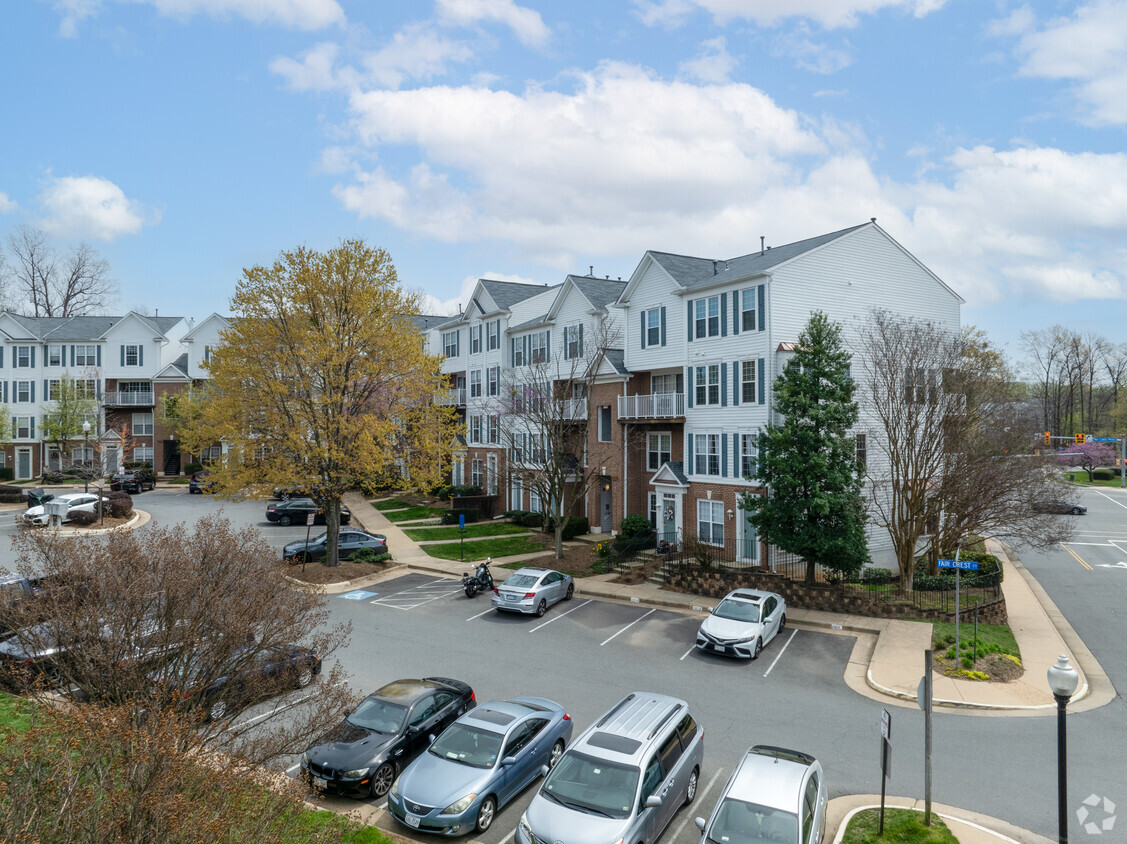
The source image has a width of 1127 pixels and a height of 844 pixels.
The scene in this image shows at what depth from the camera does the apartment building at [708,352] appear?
27766mm

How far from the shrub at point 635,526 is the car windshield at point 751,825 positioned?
72.6 feet

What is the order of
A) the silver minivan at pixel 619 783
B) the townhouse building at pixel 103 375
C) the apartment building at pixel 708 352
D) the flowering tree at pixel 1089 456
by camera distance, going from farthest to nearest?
the flowering tree at pixel 1089 456 < the townhouse building at pixel 103 375 < the apartment building at pixel 708 352 < the silver minivan at pixel 619 783

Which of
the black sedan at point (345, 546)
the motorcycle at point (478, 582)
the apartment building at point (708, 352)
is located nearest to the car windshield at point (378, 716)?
the motorcycle at point (478, 582)

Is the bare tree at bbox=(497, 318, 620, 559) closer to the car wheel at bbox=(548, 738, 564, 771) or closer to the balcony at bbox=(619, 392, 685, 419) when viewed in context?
the balcony at bbox=(619, 392, 685, 419)

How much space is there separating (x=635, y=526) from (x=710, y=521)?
11.9 feet

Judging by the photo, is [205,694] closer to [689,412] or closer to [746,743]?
[746,743]

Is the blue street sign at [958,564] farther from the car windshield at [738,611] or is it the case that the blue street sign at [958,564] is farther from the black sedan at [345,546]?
the black sedan at [345,546]

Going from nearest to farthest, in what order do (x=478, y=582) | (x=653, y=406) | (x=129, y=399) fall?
(x=478, y=582) → (x=653, y=406) → (x=129, y=399)

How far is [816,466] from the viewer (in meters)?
23.3

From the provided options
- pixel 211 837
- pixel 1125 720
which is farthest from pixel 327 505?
pixel 1125 720

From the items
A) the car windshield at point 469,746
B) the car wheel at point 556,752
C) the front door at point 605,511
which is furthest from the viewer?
the front door at point 605,511

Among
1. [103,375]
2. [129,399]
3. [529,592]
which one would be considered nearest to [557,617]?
[529,592]

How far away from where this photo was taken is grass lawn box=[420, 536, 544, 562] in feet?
105

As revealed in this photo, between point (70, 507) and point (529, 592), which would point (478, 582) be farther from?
Answer: point (70, 507)
